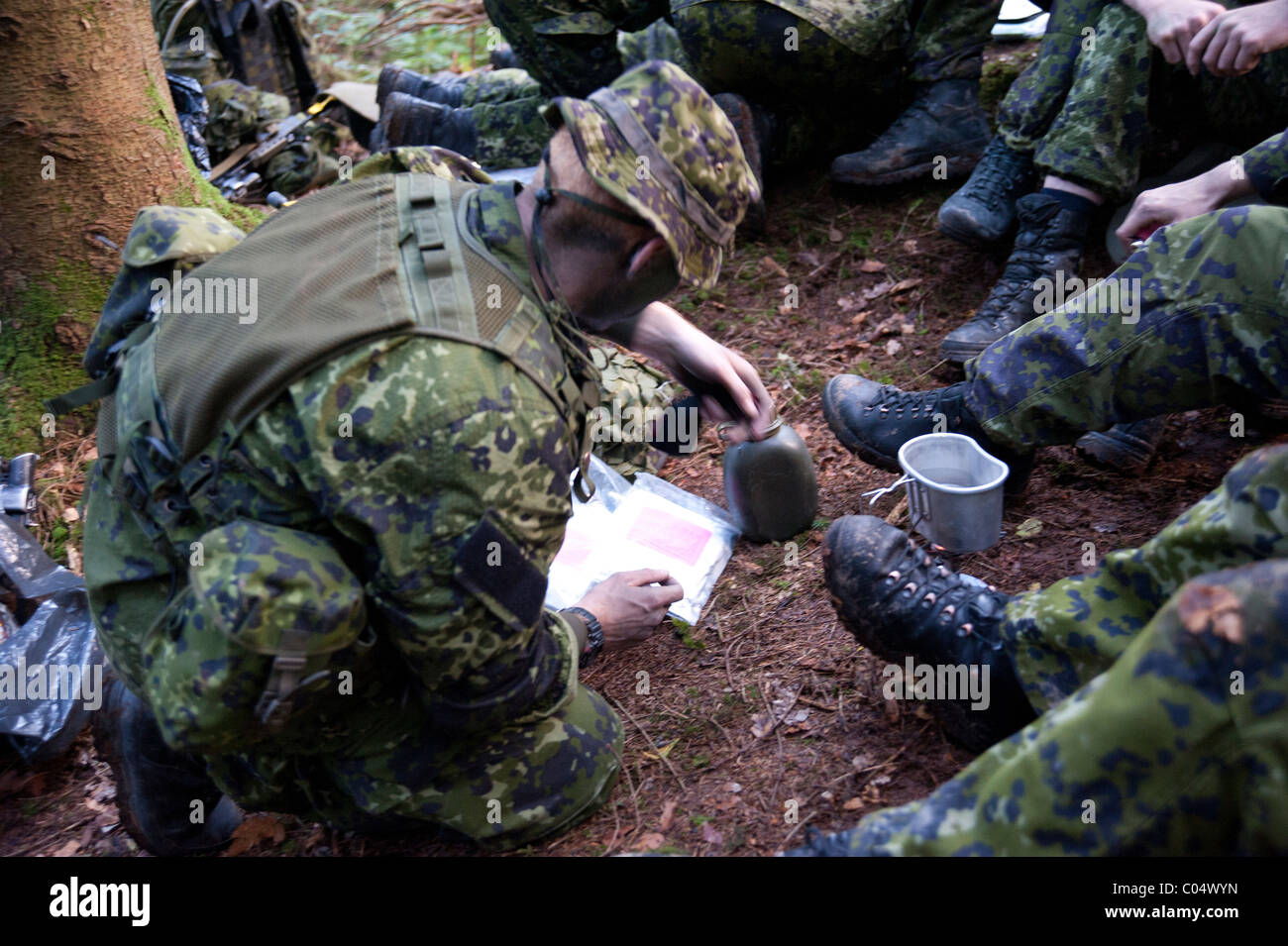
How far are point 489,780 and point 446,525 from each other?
0.78 metres

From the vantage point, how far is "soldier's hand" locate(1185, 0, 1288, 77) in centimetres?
297

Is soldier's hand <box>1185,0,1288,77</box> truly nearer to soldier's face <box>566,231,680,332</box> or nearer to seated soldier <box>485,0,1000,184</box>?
seated soldier <box>485,0,1000,184</box>

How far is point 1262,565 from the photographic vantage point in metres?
1.46

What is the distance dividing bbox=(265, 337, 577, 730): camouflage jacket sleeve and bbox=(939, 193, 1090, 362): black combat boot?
2120 mm

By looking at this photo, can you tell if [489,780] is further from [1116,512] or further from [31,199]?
[31,199]

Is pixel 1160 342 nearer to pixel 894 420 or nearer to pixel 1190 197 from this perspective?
pixel 1190 197

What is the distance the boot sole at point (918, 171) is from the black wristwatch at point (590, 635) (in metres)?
2.74

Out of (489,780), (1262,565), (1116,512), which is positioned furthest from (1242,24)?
(489,780)

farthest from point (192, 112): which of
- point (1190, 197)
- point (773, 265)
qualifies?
point (1190, 197)

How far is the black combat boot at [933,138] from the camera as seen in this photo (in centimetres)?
444

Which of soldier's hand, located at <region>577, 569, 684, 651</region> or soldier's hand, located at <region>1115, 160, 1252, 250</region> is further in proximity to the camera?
soldier's hand, located at <region>1115, 160, 1252, 250</region>

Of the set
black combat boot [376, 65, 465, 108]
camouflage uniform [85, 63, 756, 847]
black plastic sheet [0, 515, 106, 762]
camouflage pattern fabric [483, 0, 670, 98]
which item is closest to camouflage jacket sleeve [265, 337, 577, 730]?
camouflage uniform [85, 63, 756, 847]

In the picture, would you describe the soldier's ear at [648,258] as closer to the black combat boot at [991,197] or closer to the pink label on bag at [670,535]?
the pink label on bag at [670,535]

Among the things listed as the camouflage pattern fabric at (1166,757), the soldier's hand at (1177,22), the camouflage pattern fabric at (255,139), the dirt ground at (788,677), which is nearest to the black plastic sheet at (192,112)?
the camouflage pattern fabric at (255,139)
